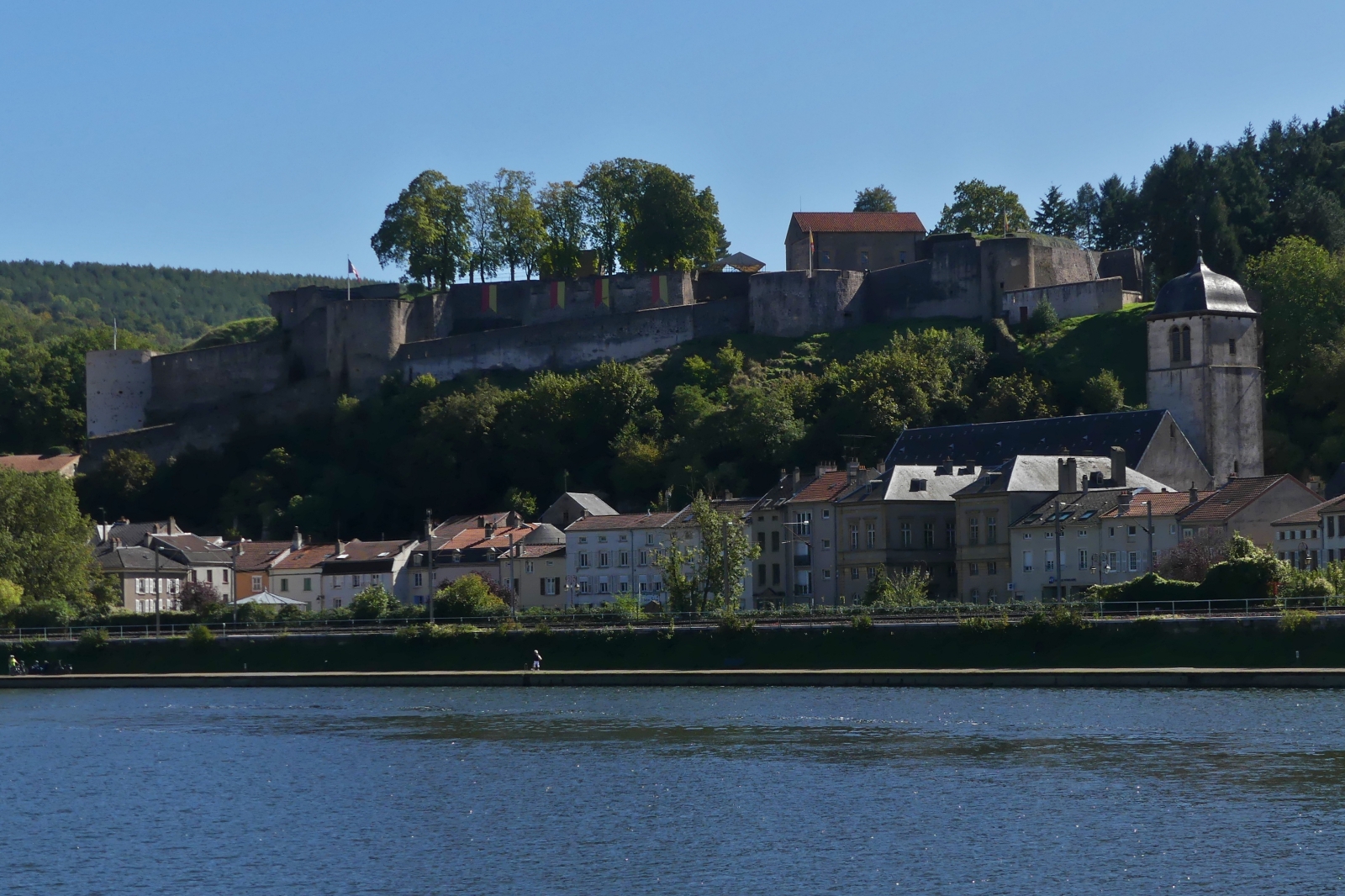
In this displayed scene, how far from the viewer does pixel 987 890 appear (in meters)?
25.7

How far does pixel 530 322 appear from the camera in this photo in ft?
327

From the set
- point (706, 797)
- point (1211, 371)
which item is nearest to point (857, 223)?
point (1211, 371)

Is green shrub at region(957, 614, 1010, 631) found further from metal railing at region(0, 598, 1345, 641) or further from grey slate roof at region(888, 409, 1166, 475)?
grey slate roof at region(888, 409, 1166, 475)

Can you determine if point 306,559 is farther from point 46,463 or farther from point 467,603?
point 46,463

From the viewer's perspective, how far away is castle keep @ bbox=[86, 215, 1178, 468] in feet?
307

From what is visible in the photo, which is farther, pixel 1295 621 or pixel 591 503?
pixel 591 503

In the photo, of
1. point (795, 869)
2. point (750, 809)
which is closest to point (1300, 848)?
point (795, 869)

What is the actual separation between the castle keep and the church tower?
14085 millimetres

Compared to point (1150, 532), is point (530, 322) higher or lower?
higher

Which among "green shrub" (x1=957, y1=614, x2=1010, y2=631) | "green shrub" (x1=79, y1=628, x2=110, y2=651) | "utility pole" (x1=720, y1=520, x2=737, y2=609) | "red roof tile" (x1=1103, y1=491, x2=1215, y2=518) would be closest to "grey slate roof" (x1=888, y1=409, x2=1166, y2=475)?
"red roof tile" (x1=1103, y1=491, x2=1215, y2=518)

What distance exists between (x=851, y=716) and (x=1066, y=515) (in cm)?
2076

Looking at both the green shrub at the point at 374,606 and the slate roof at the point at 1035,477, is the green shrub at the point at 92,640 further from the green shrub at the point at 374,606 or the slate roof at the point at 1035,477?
the slate roof at the point at 1035,477

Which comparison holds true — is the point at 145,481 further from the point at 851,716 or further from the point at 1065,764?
the point at 1065,764

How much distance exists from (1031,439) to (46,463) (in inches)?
1922
